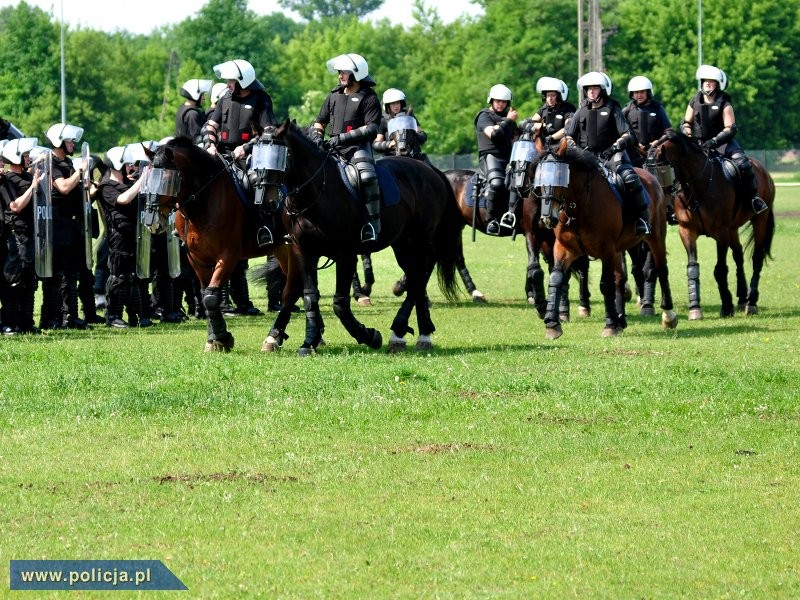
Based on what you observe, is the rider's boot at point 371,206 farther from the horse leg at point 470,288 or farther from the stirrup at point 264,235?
the horse leg at point 470,288

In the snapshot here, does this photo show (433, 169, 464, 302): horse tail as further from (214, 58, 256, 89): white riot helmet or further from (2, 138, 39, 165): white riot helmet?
(2, 138, 39, 165): white riot helmet

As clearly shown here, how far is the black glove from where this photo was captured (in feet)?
A: 58.1

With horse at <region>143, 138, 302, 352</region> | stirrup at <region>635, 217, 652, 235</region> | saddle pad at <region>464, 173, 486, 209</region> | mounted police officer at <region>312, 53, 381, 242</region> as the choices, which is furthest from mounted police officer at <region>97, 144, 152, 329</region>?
stirrup at <region>635, 217, 652, 235</region>

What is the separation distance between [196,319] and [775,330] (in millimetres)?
7356

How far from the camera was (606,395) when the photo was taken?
41.6ft

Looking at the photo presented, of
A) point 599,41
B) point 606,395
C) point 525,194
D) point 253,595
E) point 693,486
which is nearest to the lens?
point 253,595

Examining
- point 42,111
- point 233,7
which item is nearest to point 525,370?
point 42,111

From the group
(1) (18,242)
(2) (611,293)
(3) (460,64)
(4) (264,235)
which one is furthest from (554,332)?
(3) (460,64)

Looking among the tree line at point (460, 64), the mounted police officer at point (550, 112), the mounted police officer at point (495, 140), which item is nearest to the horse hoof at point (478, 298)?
the mounted police officer at point (495, 140)

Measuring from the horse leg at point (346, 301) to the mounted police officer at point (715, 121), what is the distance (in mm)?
6498

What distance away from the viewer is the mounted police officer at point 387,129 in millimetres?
21047

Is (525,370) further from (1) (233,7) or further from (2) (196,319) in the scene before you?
(1) (233,7)

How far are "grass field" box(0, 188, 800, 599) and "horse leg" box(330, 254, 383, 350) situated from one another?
26 centimetres

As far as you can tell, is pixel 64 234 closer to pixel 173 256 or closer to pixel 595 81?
pixel 173 256
